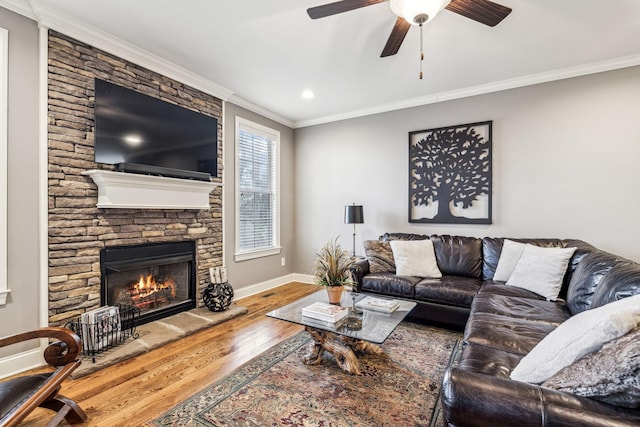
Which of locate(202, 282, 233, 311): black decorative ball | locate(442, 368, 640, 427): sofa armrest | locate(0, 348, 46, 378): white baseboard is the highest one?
locate(442, 368, 640, 427): sofa armrest

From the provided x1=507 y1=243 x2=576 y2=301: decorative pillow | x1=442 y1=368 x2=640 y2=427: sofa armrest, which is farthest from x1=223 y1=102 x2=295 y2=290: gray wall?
x1=442 y1=368 x2=640 y2=427: sofa armrest

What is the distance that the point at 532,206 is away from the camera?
3.50m

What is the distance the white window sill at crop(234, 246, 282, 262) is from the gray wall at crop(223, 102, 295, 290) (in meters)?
0.05

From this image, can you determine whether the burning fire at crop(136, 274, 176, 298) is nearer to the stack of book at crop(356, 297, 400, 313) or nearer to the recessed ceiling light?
the recessed ceiling light

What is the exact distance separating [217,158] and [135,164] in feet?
3.63

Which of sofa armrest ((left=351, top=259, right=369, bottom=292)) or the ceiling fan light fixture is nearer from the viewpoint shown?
the ceiling fan light fixture

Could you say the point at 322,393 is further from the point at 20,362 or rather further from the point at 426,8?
the point at 426,8

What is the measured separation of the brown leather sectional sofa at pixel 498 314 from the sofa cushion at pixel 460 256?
10 millimetres

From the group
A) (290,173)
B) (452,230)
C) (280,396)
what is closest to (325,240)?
(290,173)

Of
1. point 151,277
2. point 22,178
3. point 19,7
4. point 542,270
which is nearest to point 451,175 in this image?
point 542,270

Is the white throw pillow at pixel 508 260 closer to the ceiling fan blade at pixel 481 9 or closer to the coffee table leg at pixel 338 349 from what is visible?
the coffee table leg at pixel 338 349

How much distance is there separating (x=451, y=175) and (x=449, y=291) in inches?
63.9

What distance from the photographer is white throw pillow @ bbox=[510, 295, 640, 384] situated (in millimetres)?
1028

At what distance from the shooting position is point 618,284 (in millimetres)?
1712
